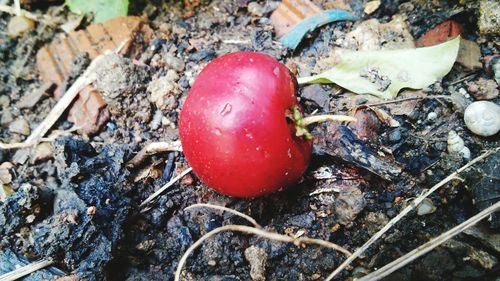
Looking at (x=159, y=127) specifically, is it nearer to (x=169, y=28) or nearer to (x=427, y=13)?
(x=169, y=28)

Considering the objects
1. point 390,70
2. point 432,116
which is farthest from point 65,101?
point 432,116

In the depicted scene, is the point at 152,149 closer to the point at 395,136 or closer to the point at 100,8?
the point at 100,8

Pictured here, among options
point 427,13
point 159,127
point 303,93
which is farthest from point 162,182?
point 427,13

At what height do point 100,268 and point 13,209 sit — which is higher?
point 13,209

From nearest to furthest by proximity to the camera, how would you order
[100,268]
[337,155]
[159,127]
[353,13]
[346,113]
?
[100,268] < [337,155] < [346,113] < [159,127] < [353,13]

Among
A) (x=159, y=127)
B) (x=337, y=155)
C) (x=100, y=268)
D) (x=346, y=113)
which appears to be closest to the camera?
(x=100, y=268)

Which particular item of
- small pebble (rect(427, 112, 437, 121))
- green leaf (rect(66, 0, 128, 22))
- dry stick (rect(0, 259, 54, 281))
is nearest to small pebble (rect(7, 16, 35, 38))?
green leaf (rect(66, 0, 128, 22))

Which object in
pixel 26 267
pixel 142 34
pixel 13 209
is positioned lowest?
pixel 26 267

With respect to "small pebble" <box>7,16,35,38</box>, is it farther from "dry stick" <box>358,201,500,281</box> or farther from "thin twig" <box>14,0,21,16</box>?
"dry stick" <box>358,201,500,281</box>
